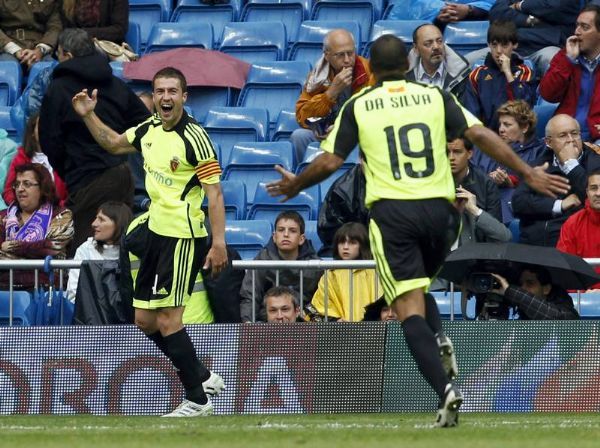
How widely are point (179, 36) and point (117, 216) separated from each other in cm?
435

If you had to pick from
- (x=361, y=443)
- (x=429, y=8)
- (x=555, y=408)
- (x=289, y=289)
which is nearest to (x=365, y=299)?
(x=289, y=289)

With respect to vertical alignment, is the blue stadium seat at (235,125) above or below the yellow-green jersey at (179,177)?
below

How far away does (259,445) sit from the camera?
7348mm

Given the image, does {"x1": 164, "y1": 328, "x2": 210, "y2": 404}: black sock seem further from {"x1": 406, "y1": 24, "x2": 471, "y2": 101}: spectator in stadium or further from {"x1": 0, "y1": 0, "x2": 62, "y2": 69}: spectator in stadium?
{"x1": 0, "y1": 0, "x2": 62, "y2": 69}: spectator in stadium

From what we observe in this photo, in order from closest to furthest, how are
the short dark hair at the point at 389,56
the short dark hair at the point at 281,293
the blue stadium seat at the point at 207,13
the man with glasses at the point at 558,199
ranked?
1. the short dark hair at the point at 389,56
2. the short dark hair at the point at 281,293
3. the man with glasses at the point at 558,199
4. the blue stadium seat at the point at 207,13

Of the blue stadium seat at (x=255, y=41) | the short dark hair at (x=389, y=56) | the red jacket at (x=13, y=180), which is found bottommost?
the red jacket at (x=13, y=180)

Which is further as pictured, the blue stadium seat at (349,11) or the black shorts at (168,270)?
the blue stadium seat at (349,11)

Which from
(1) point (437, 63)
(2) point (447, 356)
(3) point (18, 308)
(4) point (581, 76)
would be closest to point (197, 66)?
(1) point (437, 63)

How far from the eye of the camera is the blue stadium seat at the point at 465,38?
581 inches

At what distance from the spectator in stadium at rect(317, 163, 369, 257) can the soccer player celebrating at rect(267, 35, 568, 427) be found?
3.71 metres

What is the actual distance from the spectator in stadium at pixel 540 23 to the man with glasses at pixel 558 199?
189 cm

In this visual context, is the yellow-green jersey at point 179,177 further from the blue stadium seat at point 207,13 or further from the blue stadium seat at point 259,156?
the blue stadium seat at point 207,13

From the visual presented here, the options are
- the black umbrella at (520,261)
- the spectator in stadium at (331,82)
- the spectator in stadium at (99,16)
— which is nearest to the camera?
the black umbrella at (520,261)

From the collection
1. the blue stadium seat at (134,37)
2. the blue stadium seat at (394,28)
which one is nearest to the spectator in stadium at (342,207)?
the blue stadium seat at (394,28)
